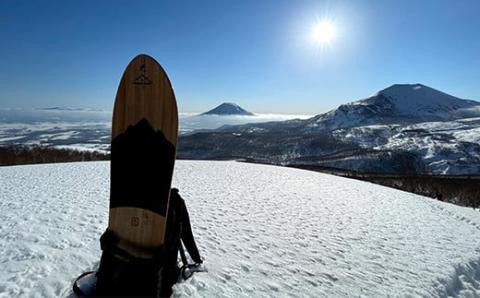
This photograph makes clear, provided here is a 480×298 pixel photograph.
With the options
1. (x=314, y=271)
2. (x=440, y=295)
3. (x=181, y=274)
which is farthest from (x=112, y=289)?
(x=440, y=295)

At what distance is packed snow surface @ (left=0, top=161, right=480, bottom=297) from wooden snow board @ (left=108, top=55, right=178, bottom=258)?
47.3 inches

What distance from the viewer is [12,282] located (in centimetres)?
327

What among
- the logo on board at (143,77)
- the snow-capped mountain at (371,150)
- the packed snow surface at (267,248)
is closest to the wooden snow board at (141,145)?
the logo on board at (143,77)

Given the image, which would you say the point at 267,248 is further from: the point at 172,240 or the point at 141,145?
the point at 141,145

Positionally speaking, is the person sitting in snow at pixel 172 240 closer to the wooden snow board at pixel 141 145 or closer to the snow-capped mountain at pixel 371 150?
the wooden snow board at pixel 141 145

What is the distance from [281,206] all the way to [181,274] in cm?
610

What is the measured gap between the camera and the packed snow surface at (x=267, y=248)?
3781 mm

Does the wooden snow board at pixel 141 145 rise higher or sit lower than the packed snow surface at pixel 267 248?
higher

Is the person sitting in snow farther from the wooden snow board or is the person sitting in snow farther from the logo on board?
the logo on board

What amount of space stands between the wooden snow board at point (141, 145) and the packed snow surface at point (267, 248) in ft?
3.94

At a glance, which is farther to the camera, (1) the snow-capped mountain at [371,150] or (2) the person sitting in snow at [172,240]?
(1) the snow-capped mountain at [371,150]

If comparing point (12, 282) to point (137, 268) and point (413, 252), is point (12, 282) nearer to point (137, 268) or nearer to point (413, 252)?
point (137, 268)

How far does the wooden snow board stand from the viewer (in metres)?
2.97

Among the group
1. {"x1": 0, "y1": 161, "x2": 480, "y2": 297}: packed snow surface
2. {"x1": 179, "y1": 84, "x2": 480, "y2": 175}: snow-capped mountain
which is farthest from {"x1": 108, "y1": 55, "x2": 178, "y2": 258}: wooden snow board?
{"x1": 179, "y1": 84, "x2": 480, "y2": 175}: snow-capped mountain
